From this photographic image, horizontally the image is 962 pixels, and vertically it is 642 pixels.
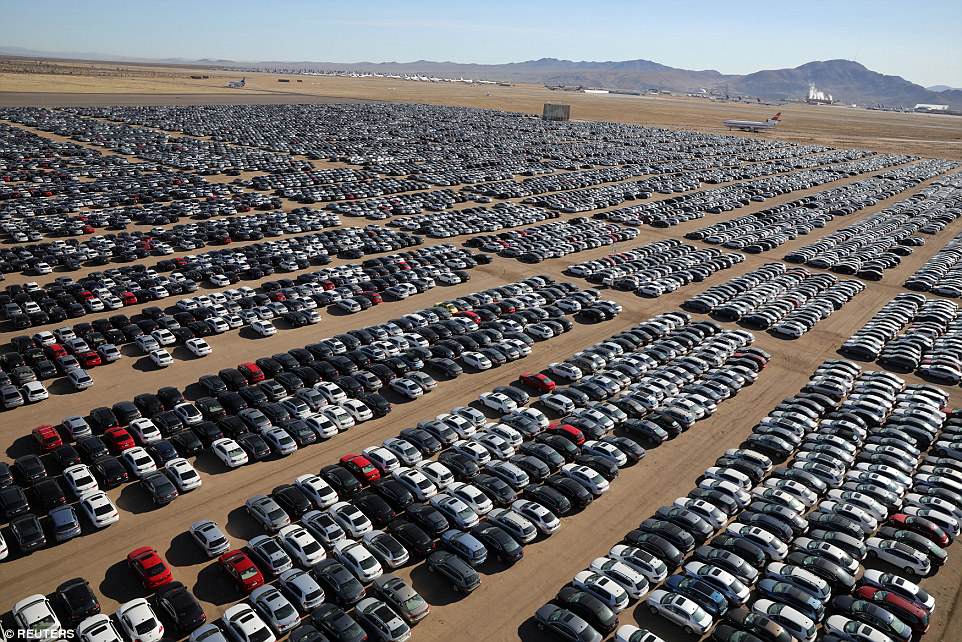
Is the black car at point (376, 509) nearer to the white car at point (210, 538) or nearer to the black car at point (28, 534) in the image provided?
the white car at point (210, 538)

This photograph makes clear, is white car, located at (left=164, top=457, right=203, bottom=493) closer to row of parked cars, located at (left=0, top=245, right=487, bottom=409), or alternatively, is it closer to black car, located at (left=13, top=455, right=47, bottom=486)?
black car, located at (left=13, top=455, right=47, bottom=486)

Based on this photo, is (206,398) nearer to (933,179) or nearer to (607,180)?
(607,180)

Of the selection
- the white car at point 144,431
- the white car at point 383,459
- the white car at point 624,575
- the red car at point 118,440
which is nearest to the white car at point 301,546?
the white car at point 383,459

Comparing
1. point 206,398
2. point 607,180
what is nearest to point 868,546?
point 206,398

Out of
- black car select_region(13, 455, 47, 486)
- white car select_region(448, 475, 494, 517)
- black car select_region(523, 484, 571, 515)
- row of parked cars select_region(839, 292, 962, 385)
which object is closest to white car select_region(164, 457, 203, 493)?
black car select_region(13, 455, 47, 486)

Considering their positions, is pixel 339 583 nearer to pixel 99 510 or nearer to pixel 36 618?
pixel 36 618

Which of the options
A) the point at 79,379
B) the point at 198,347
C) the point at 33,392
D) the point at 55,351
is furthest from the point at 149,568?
the point at 55,351
